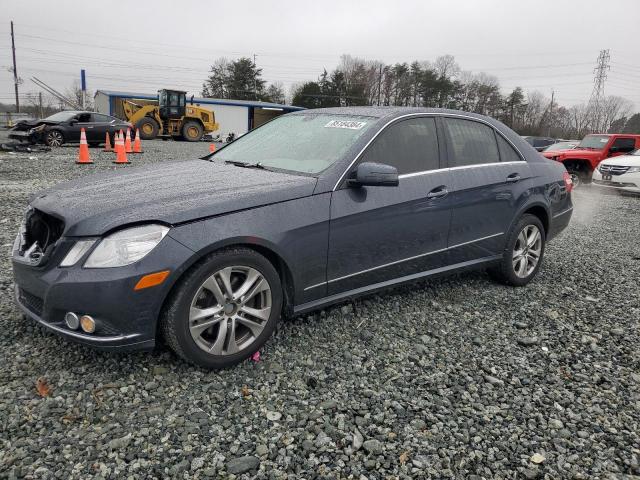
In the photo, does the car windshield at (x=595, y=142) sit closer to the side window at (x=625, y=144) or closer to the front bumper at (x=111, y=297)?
the side window at (x=625, y=144)

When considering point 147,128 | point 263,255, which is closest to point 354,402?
point 263,255

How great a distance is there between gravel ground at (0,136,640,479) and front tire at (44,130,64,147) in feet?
53.0

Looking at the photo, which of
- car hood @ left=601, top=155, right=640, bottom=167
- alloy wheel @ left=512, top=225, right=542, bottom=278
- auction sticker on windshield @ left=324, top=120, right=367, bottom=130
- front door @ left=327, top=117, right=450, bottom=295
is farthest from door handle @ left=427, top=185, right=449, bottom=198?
car hood @ left=601, top=155, right=640, bottom=167

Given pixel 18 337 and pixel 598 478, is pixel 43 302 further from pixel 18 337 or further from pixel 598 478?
pixel 598 478

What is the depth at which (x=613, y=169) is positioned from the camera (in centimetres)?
1295

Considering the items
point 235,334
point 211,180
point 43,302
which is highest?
point 211,180

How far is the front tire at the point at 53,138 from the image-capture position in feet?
57.8

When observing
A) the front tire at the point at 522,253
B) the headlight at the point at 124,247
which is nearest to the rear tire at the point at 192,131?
the front tire at the point at 522,253

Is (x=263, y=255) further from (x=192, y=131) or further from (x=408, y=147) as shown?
(x=192, y=131)

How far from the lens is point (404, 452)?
7.44 feet

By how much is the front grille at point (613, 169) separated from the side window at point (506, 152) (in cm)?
1024

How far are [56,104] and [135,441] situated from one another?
217 feet

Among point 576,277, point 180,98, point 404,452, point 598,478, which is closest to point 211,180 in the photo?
point 404,452

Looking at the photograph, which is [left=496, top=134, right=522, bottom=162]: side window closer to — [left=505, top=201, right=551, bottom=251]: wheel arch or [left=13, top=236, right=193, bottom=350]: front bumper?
[left=505, top=201, right=551, bottom=251]: wheel arch
